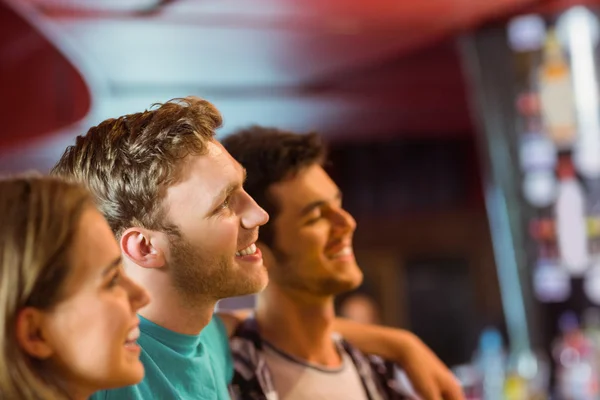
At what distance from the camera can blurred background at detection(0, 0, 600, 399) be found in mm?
3777

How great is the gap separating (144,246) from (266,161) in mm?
461

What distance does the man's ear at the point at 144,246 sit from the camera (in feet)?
4.06

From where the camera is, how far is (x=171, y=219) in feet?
4.07

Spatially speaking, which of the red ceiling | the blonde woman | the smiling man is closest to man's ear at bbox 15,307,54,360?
the blonde woman

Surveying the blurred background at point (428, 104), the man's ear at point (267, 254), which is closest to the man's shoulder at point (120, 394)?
the man's ear at point (267, 254)

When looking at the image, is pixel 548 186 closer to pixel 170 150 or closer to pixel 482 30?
pixel 482 30

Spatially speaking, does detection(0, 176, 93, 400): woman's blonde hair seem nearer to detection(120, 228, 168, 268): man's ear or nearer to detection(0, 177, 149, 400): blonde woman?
detection(0, 177, 149, 400): blonde woman

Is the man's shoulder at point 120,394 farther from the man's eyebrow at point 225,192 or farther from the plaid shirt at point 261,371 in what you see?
the plaid shirt at point 261,371

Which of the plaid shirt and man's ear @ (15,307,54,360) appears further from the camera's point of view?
the plaid shirt

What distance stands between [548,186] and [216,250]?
9.10 feet

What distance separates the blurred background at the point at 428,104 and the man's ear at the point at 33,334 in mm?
→ 1728

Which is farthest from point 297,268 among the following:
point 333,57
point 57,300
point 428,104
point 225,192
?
point 428,104

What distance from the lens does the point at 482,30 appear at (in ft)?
13.4

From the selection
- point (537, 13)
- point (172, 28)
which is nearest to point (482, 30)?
point (537, 13)
